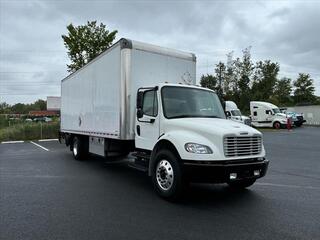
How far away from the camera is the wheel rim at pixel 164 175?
693cm

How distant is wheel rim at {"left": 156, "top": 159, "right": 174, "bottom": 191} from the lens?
693 centimetres

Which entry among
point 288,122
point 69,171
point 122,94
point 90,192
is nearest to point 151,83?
point 122,94

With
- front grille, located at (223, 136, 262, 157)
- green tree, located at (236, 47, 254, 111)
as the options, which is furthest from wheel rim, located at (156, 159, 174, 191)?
green tree, located at (236, 47, 254, 111)

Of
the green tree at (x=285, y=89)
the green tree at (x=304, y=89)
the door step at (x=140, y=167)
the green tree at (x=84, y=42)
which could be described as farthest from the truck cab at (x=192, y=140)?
the green tree at (x=304, y=89)

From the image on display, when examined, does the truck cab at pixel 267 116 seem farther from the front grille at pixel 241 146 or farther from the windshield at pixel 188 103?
the front grille at pixel 241 146

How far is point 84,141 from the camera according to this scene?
13406 mm

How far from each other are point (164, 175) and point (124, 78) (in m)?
2.93

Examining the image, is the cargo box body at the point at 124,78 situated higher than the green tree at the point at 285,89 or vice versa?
the green tree at the point at 285,89

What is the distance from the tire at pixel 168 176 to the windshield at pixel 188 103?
1.01 m

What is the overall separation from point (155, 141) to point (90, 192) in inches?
75.1

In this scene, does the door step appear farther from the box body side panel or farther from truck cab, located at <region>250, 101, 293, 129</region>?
truck cab, located at <region>250, 101, 293, 129</region>

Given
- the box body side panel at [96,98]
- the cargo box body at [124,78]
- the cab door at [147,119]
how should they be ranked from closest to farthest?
the cab door at [147,119] → the cargo box body at [124,78] → the box body side panel at [96,98]

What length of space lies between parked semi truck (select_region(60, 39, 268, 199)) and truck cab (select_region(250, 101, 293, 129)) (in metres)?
32.4

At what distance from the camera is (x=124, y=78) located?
8.73 metres
